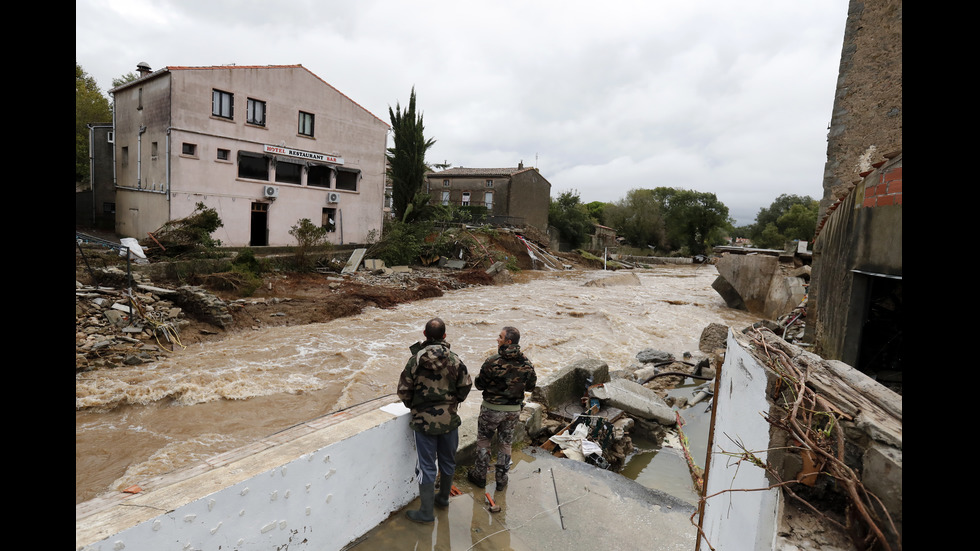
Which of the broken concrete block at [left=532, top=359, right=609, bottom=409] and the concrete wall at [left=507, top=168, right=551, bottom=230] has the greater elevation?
the concrete wall at [left=507, top=168, right=551, bottom=230]

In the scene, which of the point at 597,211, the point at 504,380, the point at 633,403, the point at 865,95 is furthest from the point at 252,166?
the point at 597,211

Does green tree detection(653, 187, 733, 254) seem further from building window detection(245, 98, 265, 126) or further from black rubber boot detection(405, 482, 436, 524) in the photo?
black rubber boot detection(405, 482, 436, 524)

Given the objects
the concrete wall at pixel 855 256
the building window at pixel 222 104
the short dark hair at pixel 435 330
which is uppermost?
the building window at pixel 222 104

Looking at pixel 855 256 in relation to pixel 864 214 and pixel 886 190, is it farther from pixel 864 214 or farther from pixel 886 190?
pixel 886 190

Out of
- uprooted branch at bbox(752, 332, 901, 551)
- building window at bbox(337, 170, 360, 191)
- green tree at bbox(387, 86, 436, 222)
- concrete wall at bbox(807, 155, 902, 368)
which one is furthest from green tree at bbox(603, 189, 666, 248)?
uprooted branch at bbox(752, 332, 901, 551)

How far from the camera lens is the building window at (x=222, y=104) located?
67.3 ft

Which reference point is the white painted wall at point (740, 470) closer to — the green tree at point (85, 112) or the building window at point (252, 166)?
the building window at point (252, 166)

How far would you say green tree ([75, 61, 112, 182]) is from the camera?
92.2ft

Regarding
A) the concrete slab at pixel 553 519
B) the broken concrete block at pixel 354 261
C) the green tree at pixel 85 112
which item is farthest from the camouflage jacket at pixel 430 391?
the green tree at pixel 85 112

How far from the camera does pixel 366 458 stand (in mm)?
3820

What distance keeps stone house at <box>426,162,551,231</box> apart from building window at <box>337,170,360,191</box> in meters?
14.7

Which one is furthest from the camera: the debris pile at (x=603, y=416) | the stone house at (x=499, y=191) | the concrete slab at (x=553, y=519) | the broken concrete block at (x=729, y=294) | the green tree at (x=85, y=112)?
the stone house at (x=499, y=191)

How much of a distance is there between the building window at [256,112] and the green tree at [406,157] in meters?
8.88

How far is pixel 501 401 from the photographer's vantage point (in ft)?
15.8
